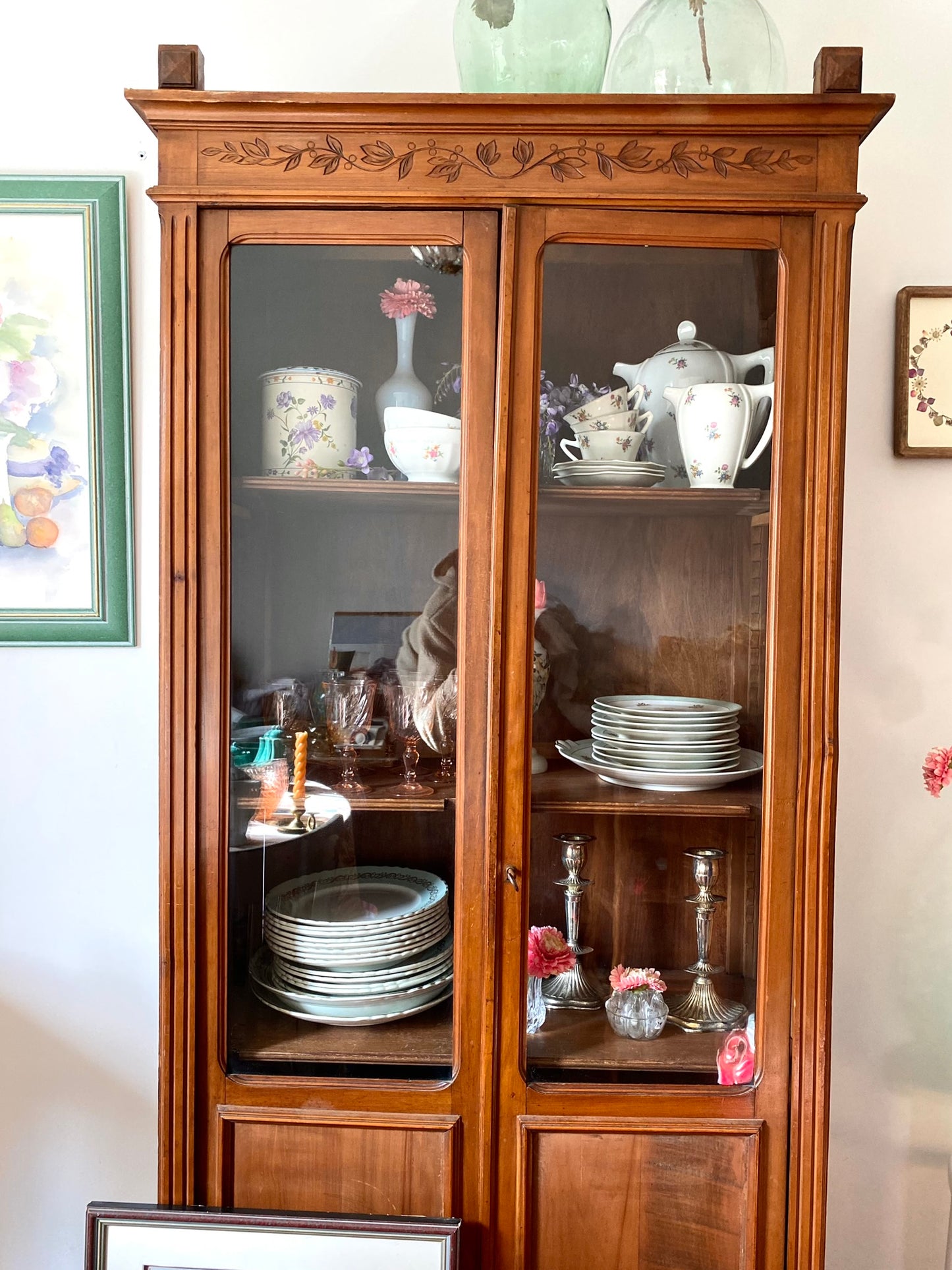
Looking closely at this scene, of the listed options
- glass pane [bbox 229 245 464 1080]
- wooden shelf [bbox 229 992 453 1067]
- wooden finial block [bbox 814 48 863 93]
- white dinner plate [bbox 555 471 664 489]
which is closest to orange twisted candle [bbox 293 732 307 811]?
glass pane [bbox 229 245 464 1080]

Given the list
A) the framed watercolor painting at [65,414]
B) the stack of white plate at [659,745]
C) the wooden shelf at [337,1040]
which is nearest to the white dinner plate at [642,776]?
the stack of white plate at [659,745]

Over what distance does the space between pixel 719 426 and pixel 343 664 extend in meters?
0.55

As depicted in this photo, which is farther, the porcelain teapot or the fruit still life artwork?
the fruit still life artwork

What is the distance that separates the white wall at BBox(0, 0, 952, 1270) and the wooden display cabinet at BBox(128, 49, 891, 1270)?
0.44m

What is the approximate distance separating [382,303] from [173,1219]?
3.77ft

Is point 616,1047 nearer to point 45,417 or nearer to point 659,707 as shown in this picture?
point 659,707

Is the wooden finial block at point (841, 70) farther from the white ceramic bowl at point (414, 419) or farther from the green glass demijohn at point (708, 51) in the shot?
the white ceramic bowl at point (414, 419)

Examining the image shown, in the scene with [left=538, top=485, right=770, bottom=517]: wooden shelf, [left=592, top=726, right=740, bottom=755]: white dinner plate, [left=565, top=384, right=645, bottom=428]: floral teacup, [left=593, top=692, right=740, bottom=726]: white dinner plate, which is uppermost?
[left=565, top=384, right=645, bottom=428]: floral teacup

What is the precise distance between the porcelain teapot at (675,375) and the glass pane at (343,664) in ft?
0.77

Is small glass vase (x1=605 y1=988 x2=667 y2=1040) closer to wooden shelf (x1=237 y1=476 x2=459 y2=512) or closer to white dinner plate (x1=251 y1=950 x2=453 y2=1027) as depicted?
white dinner plate (x1=251 y1=950 x2=453 y2=1027)

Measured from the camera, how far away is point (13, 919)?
4.93ft

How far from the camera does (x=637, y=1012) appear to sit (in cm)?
116

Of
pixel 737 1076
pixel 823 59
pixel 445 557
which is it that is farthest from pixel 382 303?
pixel 737 1076

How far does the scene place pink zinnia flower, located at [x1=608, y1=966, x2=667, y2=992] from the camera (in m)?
1.16
